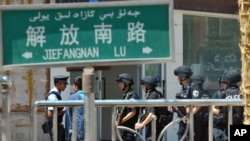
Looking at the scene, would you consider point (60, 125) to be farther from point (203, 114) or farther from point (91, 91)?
point (91, 91)

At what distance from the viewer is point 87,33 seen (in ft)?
11.7

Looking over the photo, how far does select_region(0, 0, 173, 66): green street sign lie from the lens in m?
3.53

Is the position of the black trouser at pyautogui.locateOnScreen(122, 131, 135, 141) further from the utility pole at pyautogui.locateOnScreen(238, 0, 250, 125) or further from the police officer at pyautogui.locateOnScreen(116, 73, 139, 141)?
the utility pole at pyautogui.locateOnScreen(238, 0, 250, 125)

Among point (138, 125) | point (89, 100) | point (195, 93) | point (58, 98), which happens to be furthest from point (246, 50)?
point (58, 98)

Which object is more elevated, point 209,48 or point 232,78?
point 209,48

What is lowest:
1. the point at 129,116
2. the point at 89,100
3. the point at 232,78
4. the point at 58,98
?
the point at 129,116

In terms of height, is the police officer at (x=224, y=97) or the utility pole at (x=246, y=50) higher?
the utility pole at (x=246, y=50)

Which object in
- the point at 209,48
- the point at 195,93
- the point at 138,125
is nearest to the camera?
the point at 138,125

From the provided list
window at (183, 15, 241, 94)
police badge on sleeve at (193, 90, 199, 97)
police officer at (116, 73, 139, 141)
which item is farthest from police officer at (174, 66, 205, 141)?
window at (183, 15, 241, 94)

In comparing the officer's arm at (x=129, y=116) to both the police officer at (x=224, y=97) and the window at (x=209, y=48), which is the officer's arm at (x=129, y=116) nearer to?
the police officer at (x=224, y=97)

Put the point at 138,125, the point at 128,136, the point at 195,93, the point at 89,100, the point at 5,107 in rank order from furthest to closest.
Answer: the point at 195,93 → the point at 138,125 → the point at 128,136 → the point at 5,107 → the point at 89,100

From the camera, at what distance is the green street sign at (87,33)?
11.6ft

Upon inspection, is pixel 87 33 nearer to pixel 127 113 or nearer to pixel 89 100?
pixel 89 100

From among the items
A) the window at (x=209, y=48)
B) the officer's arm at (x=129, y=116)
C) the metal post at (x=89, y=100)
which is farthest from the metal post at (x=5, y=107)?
the window at (x=209, y=48)
